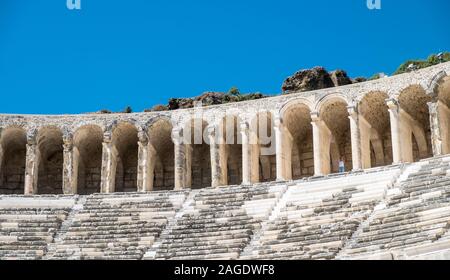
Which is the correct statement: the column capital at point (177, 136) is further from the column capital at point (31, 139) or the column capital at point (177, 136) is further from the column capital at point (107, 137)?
the column capital at point (31, 139)

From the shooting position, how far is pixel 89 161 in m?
44.8

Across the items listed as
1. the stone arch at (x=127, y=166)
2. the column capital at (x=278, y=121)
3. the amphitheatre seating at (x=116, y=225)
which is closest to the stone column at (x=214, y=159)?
the amphitheatre seating at (x=116, y=225)

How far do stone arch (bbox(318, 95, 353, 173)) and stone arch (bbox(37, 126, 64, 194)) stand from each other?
11790mm

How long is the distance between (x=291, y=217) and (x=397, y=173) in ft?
13.8

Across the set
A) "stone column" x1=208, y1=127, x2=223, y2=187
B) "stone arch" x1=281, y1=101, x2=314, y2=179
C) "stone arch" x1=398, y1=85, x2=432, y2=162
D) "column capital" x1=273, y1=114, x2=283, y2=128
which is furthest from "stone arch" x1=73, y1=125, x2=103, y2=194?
"stone arch" x1=398, y1=85, x2=432, y2=162

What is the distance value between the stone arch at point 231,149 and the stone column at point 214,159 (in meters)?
A: 0.20

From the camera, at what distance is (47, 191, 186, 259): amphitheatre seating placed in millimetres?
33500

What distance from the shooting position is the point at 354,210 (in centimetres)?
3231

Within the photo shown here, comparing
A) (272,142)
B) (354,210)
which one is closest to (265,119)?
(272,142)

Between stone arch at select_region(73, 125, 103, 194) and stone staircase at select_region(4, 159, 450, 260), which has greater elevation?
stone arch at select_region(73, 125, 103, 194)

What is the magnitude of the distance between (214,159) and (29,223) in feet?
26.9

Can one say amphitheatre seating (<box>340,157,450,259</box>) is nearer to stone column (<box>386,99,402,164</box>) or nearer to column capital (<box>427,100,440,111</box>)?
column capital (<box>427,100,440,111</box>)
